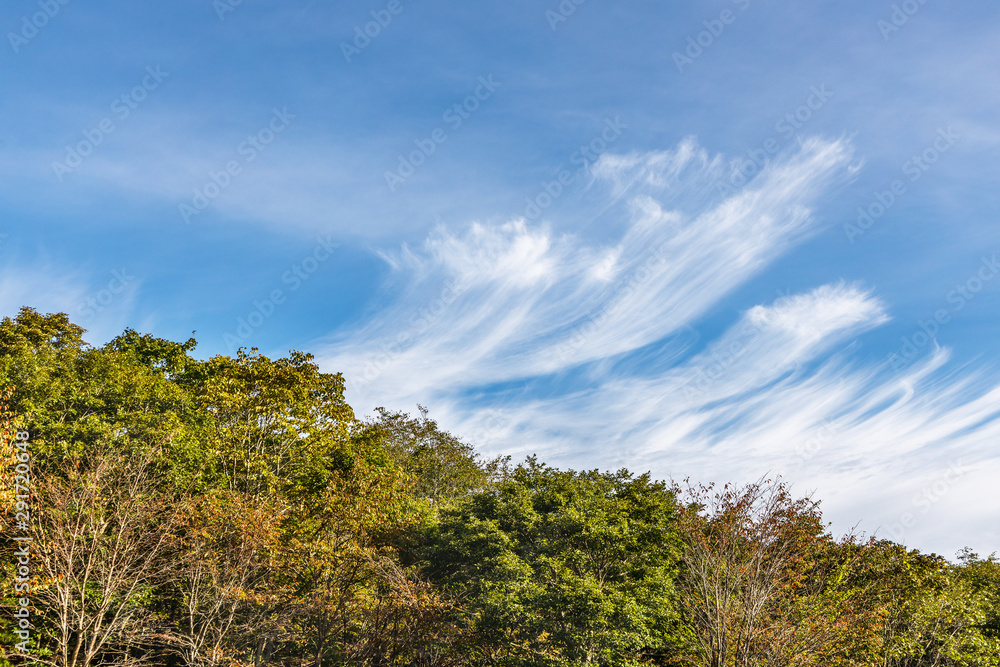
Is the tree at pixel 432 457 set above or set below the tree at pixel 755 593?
above

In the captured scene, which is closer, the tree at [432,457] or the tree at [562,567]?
the tree at [562,567]

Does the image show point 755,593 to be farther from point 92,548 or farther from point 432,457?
point 432,457

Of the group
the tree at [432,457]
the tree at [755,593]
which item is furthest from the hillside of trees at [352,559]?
the tree at [432,457]

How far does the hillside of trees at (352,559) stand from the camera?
37.9ft

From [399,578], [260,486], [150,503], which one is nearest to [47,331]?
[260,486]

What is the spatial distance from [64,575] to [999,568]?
3191cm

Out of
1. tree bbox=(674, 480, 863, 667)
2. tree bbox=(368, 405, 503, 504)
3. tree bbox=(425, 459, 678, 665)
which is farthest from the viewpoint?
tree bbox=(368, 405, 503, 504)

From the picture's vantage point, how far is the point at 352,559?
17.8 meters

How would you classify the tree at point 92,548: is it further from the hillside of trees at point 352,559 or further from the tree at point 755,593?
the tree at point 755,593

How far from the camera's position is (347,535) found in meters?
17.8

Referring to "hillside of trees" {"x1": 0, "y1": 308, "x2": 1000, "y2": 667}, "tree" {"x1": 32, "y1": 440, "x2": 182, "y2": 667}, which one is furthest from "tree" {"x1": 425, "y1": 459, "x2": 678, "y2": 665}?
"tree" {"x1": 32, "y1": 440, "x2": 182, "y2": 667}

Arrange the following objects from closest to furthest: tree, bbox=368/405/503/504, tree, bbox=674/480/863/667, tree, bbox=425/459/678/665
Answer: tree, bbox=674/480/863/667, tree, bbox=425/459/678/665, tree, bbox=368/405/503/504

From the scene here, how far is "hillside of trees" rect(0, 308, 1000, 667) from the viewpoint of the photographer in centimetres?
1155

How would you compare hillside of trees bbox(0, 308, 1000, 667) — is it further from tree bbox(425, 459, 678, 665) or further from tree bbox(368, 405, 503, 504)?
tree bbox(368, 405, 503, 504)
